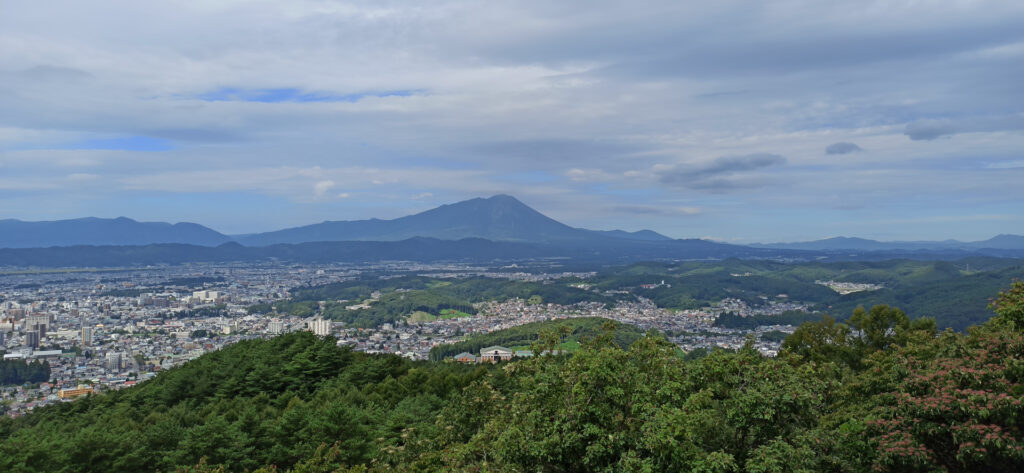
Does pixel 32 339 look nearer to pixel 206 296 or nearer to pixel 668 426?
pixel 206 296

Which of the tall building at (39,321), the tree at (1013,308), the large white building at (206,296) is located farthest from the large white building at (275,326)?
the tree at (1013,308)

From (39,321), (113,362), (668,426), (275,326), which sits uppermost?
(668,426)

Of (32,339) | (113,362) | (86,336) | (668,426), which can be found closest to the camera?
(668,426)

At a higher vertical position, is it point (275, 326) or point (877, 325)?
point (877, 325)

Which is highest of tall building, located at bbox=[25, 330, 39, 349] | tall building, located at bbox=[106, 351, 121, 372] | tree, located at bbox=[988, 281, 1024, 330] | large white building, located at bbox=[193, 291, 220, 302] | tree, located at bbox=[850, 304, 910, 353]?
tree, located at bbox=[988, 281, 1024, 330]

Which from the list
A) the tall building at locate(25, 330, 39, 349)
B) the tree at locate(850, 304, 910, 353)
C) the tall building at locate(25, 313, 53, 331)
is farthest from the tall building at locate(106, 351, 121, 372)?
the tree at locate(850, 304, 910, 353)

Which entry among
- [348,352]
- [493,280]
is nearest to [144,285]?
[493,280]

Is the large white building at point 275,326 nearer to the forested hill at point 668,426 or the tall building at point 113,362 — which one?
the tall building at point 113,362

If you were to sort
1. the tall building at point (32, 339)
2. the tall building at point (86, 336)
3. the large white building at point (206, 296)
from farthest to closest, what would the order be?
1. the large white building at point (206, 296)
2. the tall building at point (86, 336)
3. the tall building at point (32, 339)

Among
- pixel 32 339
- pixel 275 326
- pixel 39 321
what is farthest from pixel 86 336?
pixel 275 326

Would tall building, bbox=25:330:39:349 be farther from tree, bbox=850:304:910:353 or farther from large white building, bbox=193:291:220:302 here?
tree, bbox=850:304:910:353

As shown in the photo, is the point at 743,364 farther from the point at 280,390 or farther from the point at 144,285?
the point at 144,285
